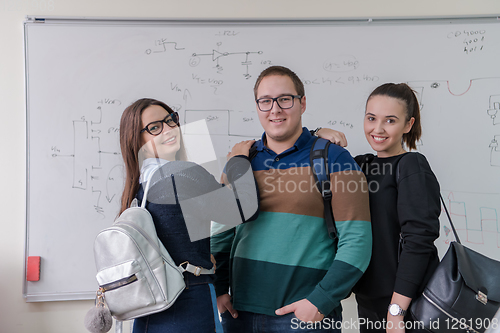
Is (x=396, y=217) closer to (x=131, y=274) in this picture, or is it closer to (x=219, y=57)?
(x=131, y=274)

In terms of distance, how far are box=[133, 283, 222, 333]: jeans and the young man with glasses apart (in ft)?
0.63

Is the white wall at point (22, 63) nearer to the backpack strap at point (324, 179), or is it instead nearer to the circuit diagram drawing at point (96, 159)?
the circuit diagram drawing at point (96, 159)

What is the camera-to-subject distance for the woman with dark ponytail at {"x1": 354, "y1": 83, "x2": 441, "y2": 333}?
3.61ft

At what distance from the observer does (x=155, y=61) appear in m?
2.20

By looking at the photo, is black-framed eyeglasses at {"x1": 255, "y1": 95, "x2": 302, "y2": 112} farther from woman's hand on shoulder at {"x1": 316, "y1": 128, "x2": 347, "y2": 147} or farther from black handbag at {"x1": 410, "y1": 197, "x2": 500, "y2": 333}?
black handbag at {"x1": 410, "y1": 197, "x2": 500, "y2": 333}

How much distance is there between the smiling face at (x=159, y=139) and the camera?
46.0 inches

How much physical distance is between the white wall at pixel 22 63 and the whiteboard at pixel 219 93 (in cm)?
8

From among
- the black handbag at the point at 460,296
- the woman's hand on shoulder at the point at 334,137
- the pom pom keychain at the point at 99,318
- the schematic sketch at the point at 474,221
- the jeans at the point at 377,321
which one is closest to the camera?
the pom pom keychain at the point at 99,318

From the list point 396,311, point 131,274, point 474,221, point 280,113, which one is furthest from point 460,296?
point 474,221

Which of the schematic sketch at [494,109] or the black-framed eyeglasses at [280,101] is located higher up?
the schematic sketch at [494,109]

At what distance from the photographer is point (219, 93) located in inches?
86.8

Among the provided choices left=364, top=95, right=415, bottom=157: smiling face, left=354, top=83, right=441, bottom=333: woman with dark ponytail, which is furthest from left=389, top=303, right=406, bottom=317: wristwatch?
left=364, top=95, right=415, bottom=157: smiling face

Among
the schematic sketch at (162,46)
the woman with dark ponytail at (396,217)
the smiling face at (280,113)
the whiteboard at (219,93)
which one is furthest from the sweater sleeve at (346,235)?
the schematic sketch at (162,46)

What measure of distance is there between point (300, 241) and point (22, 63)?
2.17m
